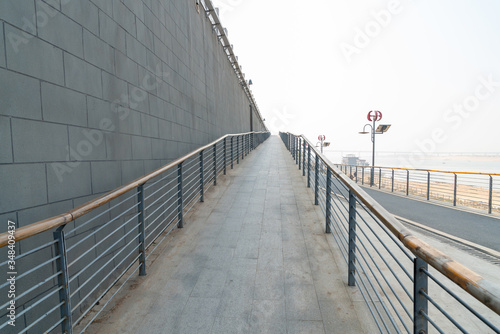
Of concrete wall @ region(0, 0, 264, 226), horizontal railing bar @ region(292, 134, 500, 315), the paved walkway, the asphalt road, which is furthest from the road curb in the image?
concrete wall @ region(0, 0, 264, 226)

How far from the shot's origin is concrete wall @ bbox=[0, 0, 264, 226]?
6.29ft

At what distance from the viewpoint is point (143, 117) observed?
3.82 m

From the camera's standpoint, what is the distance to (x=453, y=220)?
6.37 m

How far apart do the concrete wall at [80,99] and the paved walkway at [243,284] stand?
111cm

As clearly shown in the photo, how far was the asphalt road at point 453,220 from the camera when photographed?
5.14 metres

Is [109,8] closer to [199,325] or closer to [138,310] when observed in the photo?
[138,310]

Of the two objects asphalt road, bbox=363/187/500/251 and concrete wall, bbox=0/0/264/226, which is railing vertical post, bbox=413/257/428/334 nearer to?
concrete wall, bbox=0/0/264/226

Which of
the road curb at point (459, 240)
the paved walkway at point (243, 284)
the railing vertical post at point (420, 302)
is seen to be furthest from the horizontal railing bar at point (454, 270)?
the road curb at point (459, 240)

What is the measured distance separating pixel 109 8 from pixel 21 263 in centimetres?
274

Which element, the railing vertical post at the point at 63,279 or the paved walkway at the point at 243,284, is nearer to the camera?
the railing vertical post at the point at 63,279

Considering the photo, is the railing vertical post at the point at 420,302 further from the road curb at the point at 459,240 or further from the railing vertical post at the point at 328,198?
the road curb at the point at 459,240

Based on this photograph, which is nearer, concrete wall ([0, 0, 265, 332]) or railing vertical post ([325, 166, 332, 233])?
concrete wall ([0, 0, 265, 332])

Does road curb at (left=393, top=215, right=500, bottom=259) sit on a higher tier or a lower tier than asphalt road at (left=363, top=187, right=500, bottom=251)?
higher

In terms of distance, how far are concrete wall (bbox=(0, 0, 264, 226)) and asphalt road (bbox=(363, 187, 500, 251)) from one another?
5.88m
